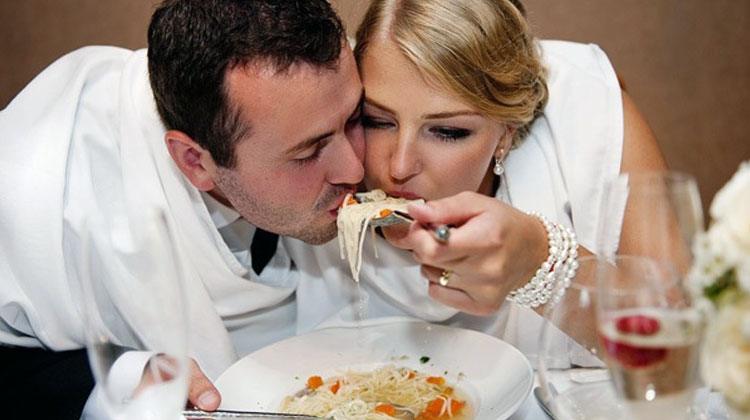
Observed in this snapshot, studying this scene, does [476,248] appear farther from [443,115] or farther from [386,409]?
[443,115]

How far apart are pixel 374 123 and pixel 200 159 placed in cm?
40

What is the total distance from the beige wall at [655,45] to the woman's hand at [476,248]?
84.2 inches

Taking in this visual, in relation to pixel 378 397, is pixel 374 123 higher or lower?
higher

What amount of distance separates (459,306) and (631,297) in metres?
0.72

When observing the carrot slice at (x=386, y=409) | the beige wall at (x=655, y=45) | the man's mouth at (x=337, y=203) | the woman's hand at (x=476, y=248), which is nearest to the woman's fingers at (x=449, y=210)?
the woman's hand at (x=476, y=248)

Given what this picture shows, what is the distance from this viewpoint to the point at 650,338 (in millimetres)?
974

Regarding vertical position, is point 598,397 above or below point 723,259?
below

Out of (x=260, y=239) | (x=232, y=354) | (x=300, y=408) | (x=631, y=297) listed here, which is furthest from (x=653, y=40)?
(x=631, y=297)

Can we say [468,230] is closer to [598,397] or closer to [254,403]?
[598,397]

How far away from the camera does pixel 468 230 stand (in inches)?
60.1

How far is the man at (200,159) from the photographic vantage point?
1.80 meters

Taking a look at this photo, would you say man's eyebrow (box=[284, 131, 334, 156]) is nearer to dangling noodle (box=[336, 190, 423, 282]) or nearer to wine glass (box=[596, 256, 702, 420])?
dangling noodle (box=[336, 190, 423, 282])

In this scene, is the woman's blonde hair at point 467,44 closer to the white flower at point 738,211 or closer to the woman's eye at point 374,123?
the woman's eye at point 374,123

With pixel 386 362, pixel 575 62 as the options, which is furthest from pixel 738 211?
pixel 575 62
